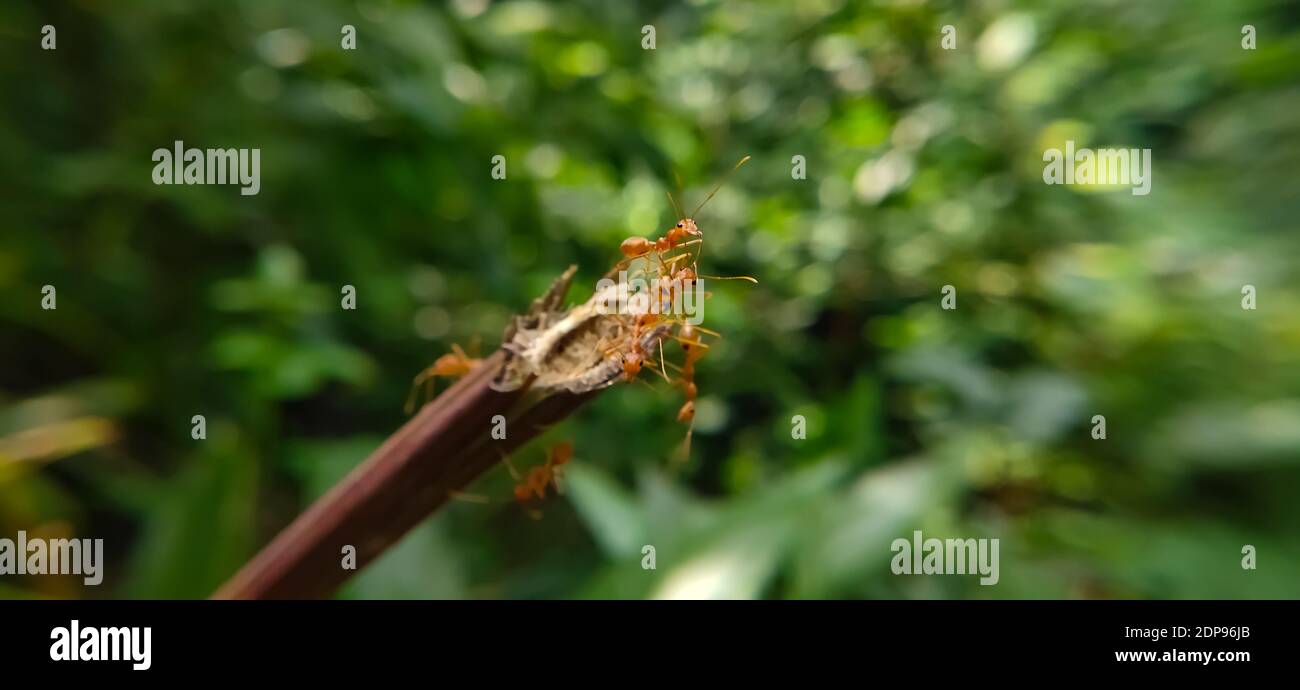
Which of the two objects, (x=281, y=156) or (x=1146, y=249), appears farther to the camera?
(x=1146, y=249)

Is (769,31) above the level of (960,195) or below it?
above

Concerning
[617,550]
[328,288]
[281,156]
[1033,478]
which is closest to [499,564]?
[617,550]

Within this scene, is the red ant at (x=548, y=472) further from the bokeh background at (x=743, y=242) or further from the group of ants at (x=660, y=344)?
the bokeh background at (x=743, y=242)

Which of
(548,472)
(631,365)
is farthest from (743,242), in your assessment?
(631,365)

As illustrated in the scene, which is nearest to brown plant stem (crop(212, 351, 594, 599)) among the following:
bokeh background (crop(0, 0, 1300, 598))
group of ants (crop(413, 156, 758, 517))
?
group of ants (crop(413, 156, 758, 517))

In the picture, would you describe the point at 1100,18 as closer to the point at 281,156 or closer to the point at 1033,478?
the point at 1033,478

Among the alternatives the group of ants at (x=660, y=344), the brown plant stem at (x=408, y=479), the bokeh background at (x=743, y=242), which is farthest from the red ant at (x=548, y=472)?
the bokeh background at (x=743, y=242)

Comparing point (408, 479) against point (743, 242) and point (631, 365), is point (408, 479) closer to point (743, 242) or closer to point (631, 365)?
point (631, 365)
